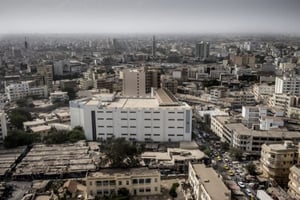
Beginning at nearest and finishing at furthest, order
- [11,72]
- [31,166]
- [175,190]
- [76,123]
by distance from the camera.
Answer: [175,190], [31,166], [76,123], [11,72]

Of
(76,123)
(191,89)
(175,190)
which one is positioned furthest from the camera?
(191,89)

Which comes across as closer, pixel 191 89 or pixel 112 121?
pixel 112 121

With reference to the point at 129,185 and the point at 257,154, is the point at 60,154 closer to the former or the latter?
the point at 129,185

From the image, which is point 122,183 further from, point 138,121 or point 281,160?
point 138,121

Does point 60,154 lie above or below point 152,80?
below

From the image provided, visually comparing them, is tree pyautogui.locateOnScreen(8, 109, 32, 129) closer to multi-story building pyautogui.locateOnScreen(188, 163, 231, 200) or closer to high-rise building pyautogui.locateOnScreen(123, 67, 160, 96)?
high-rise building pyautogui.locateOnScreen(123, 67, 160, 96)

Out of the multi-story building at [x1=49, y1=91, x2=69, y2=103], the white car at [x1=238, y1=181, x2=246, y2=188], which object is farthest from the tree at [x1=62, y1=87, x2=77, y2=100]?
the white car at [x1=238, y1=181, x2=246, y2=188]

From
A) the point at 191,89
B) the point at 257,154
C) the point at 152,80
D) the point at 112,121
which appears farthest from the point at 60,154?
the point at 191,89
